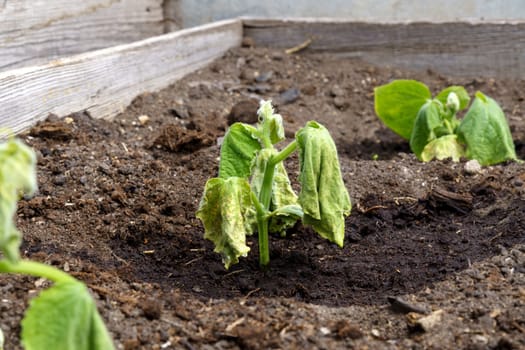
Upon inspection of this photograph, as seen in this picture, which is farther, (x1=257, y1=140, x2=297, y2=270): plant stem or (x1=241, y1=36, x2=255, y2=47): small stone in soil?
(x1=241, y1=36, x2=255, y2=47): small stone in soil

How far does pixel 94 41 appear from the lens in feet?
13.3

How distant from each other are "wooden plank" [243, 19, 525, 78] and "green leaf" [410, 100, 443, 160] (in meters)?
1.18

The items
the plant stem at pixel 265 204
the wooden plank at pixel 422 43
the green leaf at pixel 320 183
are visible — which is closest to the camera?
the green leaf at pixel 320 183

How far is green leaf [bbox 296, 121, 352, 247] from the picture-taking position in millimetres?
1903

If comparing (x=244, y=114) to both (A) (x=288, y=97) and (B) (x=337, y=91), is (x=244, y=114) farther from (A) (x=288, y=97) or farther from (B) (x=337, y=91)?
(B) (x=337, y=91)

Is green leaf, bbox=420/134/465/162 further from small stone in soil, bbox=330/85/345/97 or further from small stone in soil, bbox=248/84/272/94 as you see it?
small stone in soil, bbox=248/84/272/94

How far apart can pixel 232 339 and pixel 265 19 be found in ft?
10.4

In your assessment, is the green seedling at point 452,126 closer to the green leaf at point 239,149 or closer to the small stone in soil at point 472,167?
the small stone in soil at point 472,167

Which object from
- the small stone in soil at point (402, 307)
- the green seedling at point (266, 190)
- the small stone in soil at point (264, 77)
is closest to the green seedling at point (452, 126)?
the small stone in soil at point (264, 77)

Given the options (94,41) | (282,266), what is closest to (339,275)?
(282,266)

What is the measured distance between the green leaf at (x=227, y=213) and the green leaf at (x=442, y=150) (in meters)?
1.21

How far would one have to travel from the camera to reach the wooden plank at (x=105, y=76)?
9.00ft

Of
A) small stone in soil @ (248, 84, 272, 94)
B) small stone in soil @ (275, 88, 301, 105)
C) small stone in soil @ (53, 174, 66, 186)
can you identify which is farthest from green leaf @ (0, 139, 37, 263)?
small stone in soil @ (248, 84, 272, 94)

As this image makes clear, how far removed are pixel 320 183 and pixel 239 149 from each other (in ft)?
0.98
